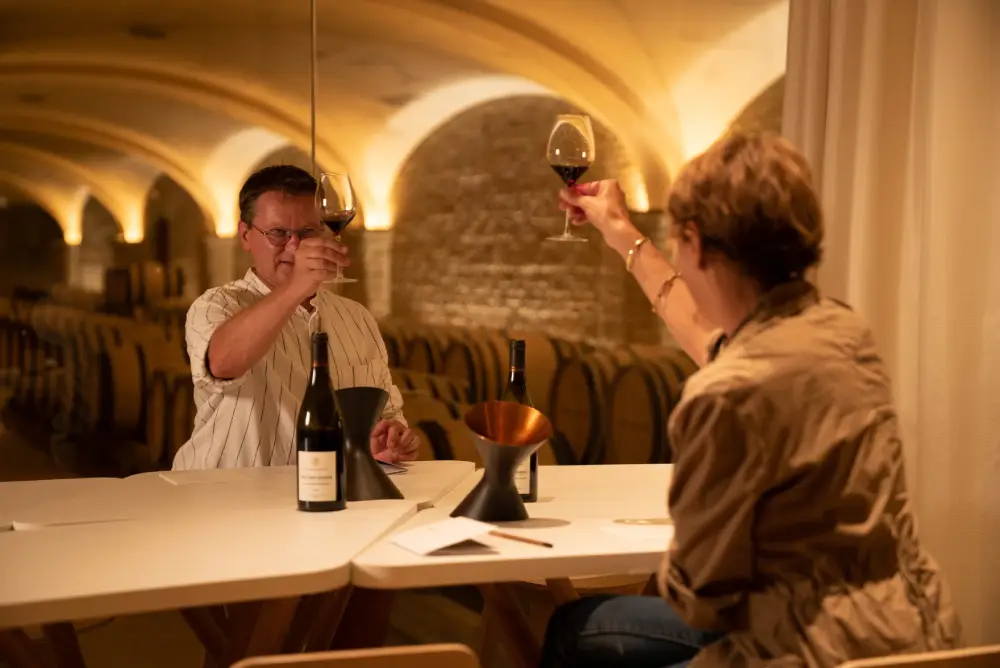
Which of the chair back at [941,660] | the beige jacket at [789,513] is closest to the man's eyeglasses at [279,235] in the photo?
the beige jacket at [789,513]

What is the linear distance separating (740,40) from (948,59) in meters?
1.32

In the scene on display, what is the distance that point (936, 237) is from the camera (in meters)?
2.41

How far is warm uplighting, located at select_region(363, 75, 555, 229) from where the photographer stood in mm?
3887

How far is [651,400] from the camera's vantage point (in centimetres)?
384

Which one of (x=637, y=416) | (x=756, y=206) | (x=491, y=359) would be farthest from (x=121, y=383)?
(x=756, y=206)

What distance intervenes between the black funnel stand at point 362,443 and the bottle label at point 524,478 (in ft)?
0.76

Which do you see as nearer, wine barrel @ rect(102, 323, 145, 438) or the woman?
the woman

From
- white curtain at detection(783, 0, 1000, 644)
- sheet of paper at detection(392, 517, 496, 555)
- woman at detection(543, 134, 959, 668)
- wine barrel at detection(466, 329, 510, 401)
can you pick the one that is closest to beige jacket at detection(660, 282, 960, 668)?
woman at detection(543, 134, 959, 668)

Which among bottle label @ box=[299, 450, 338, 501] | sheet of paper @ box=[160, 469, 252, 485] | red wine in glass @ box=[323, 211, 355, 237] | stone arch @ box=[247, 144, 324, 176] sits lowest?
sheet of paper @ box=[160, 469, 252, 485]

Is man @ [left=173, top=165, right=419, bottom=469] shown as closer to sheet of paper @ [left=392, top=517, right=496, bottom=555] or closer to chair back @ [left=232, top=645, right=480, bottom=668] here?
A: sheet of paper @ [left=392, top=517, right=496, bottom=555]

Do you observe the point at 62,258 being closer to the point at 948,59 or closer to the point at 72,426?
the point at 72,426

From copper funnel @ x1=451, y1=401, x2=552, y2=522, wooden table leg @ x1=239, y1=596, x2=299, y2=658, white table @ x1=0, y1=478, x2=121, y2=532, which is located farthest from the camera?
white table @ x1=0, y1=478, x2=121, y2=532

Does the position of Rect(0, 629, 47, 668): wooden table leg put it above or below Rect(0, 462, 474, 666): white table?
below

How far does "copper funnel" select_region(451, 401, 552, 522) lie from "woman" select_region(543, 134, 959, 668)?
440 millimetres
